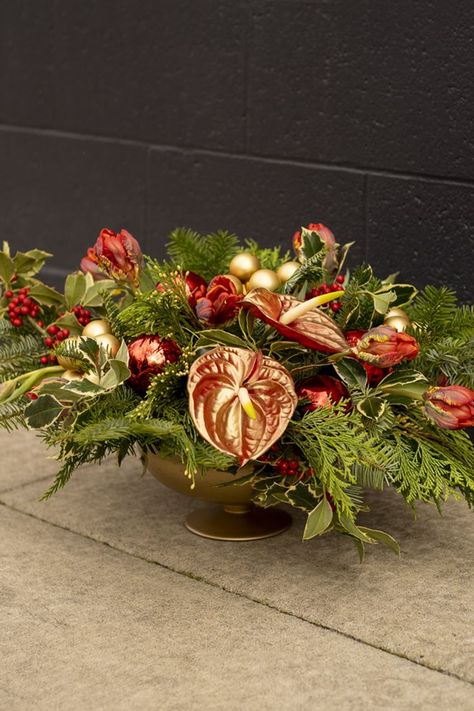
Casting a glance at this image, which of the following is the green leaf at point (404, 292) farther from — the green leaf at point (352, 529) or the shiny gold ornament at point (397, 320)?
the green leaf at point (352, 529)

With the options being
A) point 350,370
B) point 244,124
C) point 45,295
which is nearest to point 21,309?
point 45,295

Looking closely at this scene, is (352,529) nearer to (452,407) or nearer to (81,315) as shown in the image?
(452,407)

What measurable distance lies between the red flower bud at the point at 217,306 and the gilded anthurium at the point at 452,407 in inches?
13.7

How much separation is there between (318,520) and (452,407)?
0.27m

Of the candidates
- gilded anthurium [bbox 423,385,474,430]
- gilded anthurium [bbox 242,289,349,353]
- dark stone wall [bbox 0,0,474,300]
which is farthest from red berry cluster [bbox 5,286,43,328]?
dark stone wall [bbox 0,0,474,300]

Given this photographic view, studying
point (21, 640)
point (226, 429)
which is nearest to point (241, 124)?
point (226, 429)

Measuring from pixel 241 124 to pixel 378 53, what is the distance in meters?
0.49

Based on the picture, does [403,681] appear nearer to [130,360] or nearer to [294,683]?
[294,683]

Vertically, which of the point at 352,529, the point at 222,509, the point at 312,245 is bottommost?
the point at 222,509

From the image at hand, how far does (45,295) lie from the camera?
6.93 ft

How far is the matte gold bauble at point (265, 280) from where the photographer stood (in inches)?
79.4

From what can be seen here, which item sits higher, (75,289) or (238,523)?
(75,289)

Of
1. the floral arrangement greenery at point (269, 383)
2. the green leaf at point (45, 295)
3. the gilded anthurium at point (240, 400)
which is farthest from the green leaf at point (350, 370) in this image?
the green leaf at point (45, 295)

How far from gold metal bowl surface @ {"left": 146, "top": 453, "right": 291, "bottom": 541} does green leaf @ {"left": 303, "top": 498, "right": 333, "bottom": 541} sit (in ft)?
0.50
